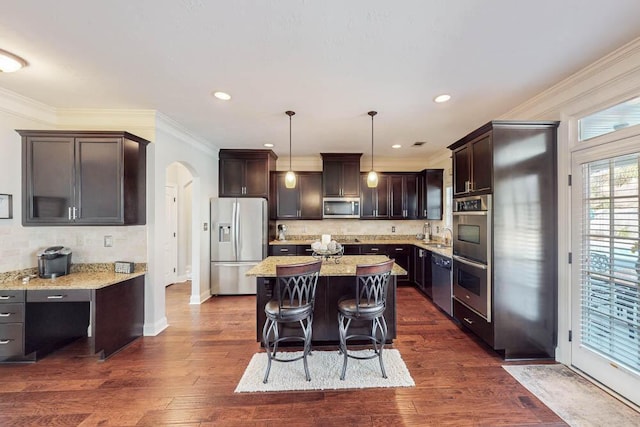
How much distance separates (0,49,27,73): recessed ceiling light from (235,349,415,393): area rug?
3.17 metres

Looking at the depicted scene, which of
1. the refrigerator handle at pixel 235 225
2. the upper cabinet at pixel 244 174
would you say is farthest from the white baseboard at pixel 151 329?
the upper cabinet at pixel 244 174

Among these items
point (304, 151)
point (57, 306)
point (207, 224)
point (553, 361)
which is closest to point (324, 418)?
point (553, 361)

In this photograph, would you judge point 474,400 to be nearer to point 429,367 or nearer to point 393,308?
point 429,367

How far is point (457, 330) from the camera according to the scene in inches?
130

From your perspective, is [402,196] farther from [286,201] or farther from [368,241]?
[286,201]

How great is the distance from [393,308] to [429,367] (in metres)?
0.62

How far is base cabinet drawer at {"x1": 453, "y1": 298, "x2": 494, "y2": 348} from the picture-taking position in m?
2.67

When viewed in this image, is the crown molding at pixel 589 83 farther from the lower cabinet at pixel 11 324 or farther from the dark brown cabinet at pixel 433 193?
the lower cabinet at pixel 11 324

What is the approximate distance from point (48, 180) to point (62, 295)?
1274 mm

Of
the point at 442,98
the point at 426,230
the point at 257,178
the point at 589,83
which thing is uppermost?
the point at 442,98

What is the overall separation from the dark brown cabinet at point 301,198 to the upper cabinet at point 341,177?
18cm

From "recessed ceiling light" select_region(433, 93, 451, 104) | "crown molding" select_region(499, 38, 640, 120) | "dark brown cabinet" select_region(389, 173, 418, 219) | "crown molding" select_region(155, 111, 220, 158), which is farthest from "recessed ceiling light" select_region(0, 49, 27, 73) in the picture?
"dark brown cabinet" select_region(389, 173, 418, 219)

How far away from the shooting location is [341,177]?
17.6ft

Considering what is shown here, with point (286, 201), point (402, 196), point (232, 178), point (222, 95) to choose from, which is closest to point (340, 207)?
point (286, 201)
